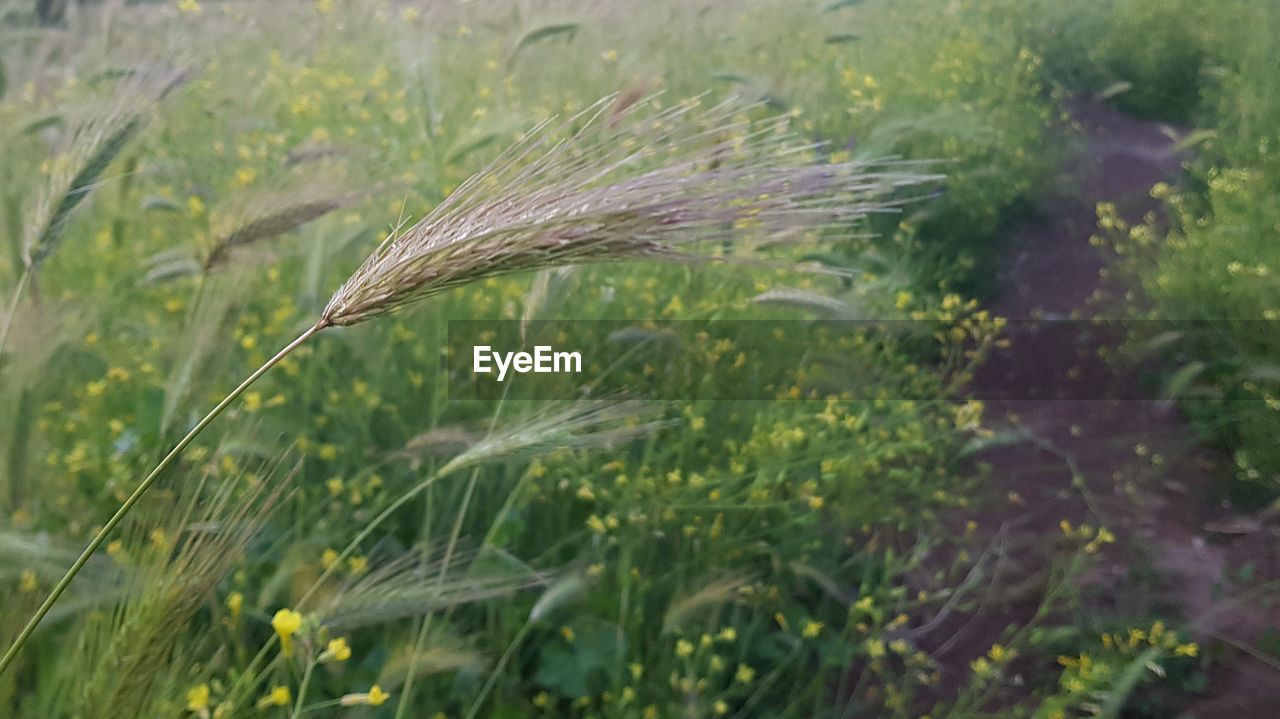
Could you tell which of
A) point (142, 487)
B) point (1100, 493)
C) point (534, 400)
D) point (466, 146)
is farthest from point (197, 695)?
point (1100, 493)

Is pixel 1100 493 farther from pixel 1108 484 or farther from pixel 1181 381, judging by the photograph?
pixel 1181 381

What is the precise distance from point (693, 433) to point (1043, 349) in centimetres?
184

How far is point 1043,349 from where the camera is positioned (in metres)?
3.34

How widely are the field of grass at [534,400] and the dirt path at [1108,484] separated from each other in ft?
0.21

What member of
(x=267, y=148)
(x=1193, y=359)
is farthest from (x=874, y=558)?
(x=267, y=148)

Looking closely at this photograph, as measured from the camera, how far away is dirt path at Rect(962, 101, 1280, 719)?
7.28 feet

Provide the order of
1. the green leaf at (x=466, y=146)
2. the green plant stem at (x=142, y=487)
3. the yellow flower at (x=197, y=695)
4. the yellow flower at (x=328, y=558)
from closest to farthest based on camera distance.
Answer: the green plant stem at (x=142, y=487)
the yellow flower at (x=197, y=695)
the yellow flower at (x=328, y=558)
the green leaf at (x=466, y=146)

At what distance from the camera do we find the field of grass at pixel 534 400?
91cm

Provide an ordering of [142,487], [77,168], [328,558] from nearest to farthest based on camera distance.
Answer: [142,487] → [77,168] → [328,558]

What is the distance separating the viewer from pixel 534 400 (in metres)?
1.86

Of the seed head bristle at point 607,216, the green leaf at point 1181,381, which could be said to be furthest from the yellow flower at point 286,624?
→ the green leaf at point 1181,381

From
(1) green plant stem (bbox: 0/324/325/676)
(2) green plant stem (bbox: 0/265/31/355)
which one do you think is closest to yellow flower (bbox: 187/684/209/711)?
(1) green plant stem (bbox: 0/324/325/676)

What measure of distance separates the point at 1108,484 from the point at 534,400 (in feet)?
5.76

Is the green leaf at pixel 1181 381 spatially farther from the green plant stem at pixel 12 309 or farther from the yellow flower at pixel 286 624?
the green plant stem at pixel 12 309
